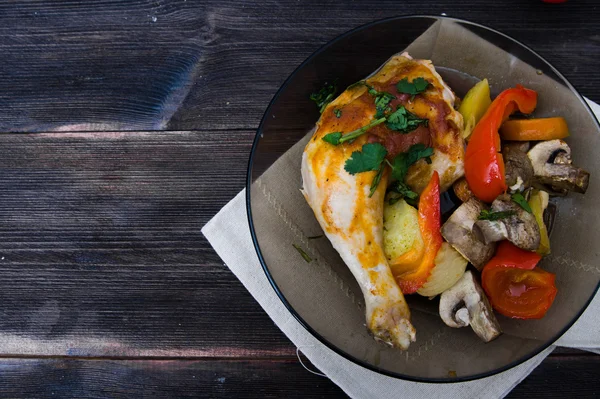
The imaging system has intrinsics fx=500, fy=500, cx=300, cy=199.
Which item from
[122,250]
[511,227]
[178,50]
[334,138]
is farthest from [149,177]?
[511,227]

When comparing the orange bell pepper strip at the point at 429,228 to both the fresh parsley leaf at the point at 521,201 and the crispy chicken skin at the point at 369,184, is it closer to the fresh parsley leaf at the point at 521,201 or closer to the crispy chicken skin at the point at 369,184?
the crispy chicken skin at the point at 369,184

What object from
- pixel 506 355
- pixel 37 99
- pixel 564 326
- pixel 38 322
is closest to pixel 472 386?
pixel 506 355

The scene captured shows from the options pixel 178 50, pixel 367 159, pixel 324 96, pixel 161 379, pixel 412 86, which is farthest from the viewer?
pixel 178 50

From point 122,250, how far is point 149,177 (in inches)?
12.0

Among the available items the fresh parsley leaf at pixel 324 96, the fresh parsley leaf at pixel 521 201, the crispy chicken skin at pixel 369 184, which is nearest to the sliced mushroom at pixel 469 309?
the crispy chicken skin at pixel 369 184

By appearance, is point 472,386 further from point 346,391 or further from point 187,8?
point 187,8

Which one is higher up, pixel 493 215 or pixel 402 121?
pixel 402 121

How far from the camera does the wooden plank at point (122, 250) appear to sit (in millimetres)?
1933

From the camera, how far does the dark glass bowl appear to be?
5.06 ft

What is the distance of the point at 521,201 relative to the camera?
4.93 feet

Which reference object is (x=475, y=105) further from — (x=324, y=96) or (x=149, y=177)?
(x=149, y=177)

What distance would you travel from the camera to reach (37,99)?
2047 mm

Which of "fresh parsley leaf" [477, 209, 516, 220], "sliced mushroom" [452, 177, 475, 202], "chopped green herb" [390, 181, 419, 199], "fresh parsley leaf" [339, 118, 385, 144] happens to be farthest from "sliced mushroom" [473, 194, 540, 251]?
"fresh parsley leaf" [339, 118, 385, 144]

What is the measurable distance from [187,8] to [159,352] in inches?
54.4
